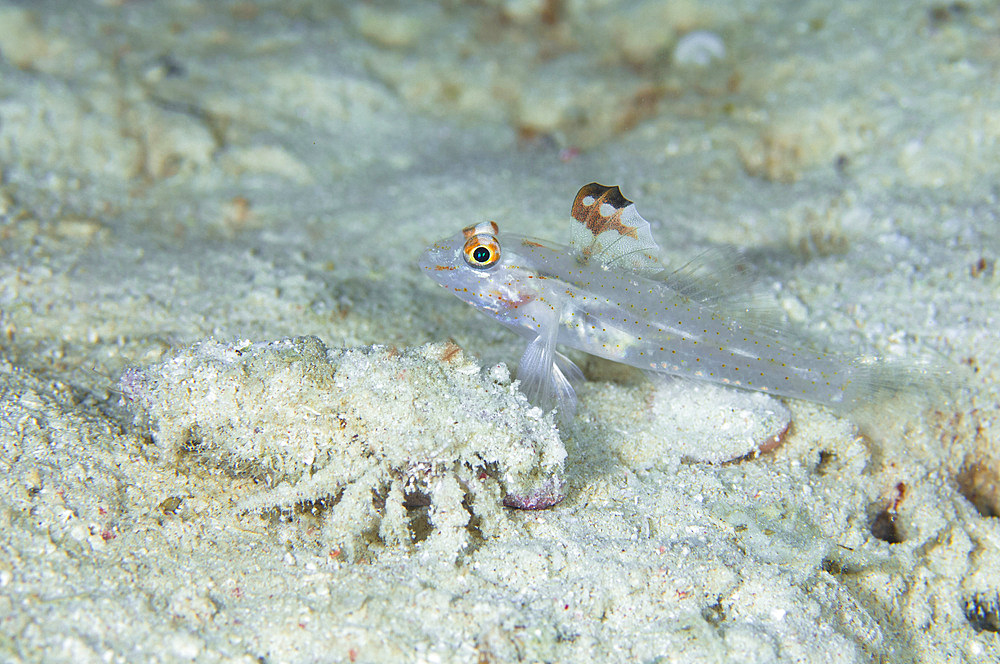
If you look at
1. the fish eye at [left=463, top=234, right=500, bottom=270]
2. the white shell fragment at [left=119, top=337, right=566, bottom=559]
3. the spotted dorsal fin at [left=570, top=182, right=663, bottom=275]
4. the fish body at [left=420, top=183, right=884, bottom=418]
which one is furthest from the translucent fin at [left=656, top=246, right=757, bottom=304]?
the white shell fragment at [left=119, top=337, right=566, bottom=559]

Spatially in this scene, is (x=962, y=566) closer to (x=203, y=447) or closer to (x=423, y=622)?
(x=423, y=622)

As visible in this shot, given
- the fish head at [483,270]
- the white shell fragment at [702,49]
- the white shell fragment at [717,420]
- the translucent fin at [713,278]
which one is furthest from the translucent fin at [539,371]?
the white shell fragment at [702,49]

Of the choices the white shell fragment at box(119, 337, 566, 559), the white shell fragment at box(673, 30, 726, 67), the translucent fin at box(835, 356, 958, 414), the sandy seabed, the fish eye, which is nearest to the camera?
the sandy seabed

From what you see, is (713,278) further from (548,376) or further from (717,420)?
(548,376)

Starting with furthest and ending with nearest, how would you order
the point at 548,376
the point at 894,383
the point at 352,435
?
the point at 894,383 < the point at 548,376 < the point at 352,435

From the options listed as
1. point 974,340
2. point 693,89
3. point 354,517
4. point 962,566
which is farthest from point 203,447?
point 693,89

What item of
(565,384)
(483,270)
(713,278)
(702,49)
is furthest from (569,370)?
(702,49)

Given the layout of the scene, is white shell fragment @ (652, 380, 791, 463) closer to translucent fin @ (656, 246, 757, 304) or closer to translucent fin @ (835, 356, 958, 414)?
translucent fin @ (835, 356, 958, 414)
